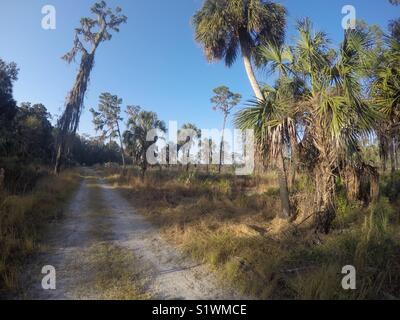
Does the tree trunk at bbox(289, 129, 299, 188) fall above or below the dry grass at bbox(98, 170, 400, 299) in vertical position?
above

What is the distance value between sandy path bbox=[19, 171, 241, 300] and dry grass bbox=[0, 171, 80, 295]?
26 centimetres

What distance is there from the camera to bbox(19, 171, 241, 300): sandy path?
4012mm

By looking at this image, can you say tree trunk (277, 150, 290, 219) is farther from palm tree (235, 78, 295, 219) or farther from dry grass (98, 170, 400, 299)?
palm tree (235, 78, 295, 219)

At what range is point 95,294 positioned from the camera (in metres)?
3.84

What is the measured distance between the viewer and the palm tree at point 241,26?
32.4ft

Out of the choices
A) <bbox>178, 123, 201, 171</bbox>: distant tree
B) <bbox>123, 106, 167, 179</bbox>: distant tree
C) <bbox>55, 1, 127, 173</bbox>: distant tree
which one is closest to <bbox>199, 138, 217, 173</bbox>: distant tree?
<bbox>178, 123, 201, 171</bbox>: distant tree

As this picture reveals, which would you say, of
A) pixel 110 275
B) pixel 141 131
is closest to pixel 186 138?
pixel 141 131

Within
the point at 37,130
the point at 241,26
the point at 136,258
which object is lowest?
the point at 136,258

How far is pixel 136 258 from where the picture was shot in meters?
5.42

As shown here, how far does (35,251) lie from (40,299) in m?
2.04

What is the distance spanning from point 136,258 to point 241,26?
30.3 ft

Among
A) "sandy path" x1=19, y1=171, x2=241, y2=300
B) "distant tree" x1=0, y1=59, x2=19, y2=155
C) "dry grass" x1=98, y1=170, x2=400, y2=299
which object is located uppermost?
"distant tree" x1=0, y1=59, x2=19, y2=155

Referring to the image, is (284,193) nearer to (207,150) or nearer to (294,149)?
(294,149)
